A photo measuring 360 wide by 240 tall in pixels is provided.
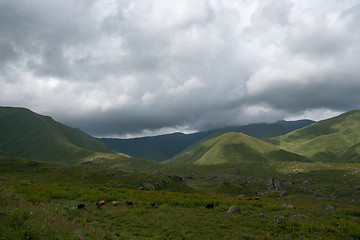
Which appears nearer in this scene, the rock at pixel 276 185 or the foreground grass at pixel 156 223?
the foreground grass at pixel 156 223

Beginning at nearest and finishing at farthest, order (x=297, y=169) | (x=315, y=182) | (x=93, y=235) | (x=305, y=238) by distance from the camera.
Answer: (x=93, y=235)
(x=305, y=238)
(x=315, y=182)
(x=297, y=169)

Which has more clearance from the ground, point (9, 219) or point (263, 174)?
point (9, 219)

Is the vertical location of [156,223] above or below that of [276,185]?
above

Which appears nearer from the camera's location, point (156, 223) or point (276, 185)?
point (156, 223)

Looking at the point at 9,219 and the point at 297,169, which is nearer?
the point at 9,219

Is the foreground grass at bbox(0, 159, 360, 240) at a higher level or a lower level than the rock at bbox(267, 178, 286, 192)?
higher

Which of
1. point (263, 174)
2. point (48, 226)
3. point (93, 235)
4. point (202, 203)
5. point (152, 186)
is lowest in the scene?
point (263, 174)

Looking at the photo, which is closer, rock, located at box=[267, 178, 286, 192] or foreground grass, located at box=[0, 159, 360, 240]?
foreground grass, located at box=[0, 159, 360, 240]

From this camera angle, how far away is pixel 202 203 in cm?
2866

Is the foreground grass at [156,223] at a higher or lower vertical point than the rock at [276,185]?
higher

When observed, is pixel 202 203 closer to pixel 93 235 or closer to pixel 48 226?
pixel 93 235

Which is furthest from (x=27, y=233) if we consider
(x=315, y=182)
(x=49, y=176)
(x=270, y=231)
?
(x=315, y=182)

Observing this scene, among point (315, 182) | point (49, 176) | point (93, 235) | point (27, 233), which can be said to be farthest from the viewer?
point (315, 182)

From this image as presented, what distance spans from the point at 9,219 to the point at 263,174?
173352 millimetres
